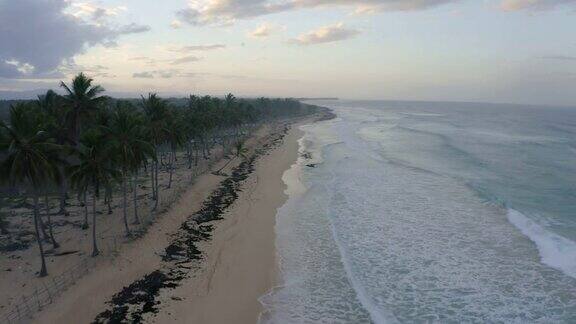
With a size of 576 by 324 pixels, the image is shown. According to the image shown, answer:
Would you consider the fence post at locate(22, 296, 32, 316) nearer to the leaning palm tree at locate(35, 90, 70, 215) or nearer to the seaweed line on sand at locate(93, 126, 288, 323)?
the seaweed line on sand at locate(93, 126, 288, 323)

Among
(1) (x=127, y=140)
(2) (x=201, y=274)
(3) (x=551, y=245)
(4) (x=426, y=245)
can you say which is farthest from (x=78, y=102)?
(3) (x=551, y=245)

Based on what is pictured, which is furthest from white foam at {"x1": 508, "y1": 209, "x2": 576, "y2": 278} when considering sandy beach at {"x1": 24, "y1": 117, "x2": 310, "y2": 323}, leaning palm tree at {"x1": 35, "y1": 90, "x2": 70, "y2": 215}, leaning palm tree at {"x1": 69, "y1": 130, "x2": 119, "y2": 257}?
leaning palm tree at {"x1": 35, "y1": 90, "x2": 70, "y2": 215}

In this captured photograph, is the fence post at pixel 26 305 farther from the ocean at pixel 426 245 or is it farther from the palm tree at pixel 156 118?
the palm tree at pixel 156 118

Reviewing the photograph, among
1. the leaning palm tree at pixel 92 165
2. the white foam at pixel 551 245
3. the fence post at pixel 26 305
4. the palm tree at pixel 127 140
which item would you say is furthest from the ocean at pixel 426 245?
the leaning palm tree at pixel 92 165

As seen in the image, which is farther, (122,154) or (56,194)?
(56,194)

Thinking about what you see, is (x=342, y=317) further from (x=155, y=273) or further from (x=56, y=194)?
(x=56, y=194)

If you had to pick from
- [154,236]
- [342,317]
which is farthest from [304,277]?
[154,236]
